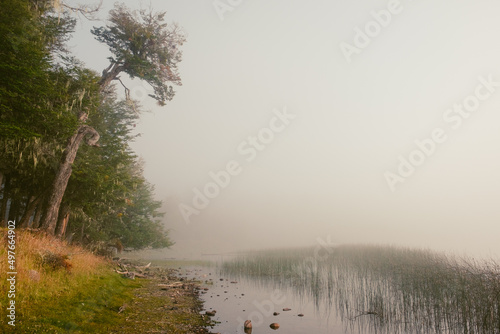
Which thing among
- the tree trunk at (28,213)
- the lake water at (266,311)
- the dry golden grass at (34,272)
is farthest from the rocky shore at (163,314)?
the tree trunk at (28,213)

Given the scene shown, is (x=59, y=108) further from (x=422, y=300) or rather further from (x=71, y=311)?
(x=422, y=300)

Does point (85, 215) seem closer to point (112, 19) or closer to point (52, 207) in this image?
point (52, 207)

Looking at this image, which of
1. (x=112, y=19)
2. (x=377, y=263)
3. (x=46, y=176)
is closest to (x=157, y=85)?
(x=112, y=19)

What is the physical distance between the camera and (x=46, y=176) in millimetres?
14281

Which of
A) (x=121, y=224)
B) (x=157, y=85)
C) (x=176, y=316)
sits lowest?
(x=176, y=316)

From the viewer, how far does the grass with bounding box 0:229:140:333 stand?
18.9 ft

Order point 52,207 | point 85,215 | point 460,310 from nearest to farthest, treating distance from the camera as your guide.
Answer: point 460,310 < point 52,207 < point 85,215

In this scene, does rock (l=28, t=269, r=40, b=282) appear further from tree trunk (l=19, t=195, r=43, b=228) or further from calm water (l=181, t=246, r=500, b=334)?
tree trunk (l=19, t=195, r=43, b=228)

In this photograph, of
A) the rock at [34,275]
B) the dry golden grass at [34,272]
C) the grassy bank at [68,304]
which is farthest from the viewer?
the rock at [34,275]

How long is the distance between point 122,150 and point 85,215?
4934mm

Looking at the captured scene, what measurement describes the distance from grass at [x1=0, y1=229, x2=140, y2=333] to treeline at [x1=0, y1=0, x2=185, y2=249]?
4212mm

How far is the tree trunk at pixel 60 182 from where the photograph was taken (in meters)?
12.3

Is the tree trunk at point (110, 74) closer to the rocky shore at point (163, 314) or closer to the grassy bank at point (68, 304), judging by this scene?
the grassy bank at point (68, 304)

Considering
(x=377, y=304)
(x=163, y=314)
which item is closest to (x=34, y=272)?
(x=163, y=314)
